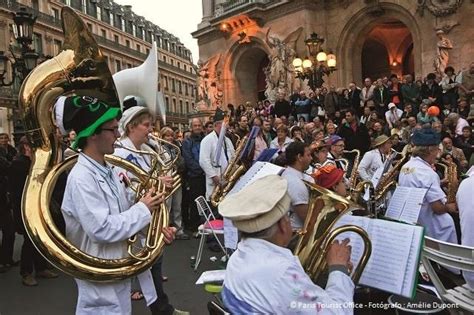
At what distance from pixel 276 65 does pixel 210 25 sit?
6.28m

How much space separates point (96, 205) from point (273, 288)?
1.20m

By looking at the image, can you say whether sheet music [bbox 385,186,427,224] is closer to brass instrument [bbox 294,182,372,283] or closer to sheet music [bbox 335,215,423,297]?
sheet music [bbox 335,215,423,297]

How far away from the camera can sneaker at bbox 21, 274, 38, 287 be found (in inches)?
242

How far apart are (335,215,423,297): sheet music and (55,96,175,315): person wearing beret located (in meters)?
1.27

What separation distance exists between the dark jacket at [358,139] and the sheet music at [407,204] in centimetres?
626

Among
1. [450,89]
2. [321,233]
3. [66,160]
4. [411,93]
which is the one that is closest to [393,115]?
[411,93]

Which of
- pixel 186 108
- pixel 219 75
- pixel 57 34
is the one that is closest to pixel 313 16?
pixel 219 75

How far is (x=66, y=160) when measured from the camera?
3084mm

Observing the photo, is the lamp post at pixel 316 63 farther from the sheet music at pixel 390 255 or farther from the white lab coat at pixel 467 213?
the sheet music at pixel 390 255

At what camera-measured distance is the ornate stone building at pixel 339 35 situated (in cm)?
1644

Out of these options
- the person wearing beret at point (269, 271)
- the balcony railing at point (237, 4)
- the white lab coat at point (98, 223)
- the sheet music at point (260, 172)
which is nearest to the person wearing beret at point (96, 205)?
the white lab coat at point (98, 223)

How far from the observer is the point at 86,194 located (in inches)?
104

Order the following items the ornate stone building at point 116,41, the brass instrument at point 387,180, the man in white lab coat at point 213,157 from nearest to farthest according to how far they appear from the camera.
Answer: the brass instrument at point 387,180 < the man in white lab coat at point 213,157 < the ornate stone building at point 116,41

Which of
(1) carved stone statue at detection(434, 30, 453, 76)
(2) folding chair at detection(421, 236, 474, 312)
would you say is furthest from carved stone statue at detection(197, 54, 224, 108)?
(2) folding chair at detection(421, 236, 474, 312)
